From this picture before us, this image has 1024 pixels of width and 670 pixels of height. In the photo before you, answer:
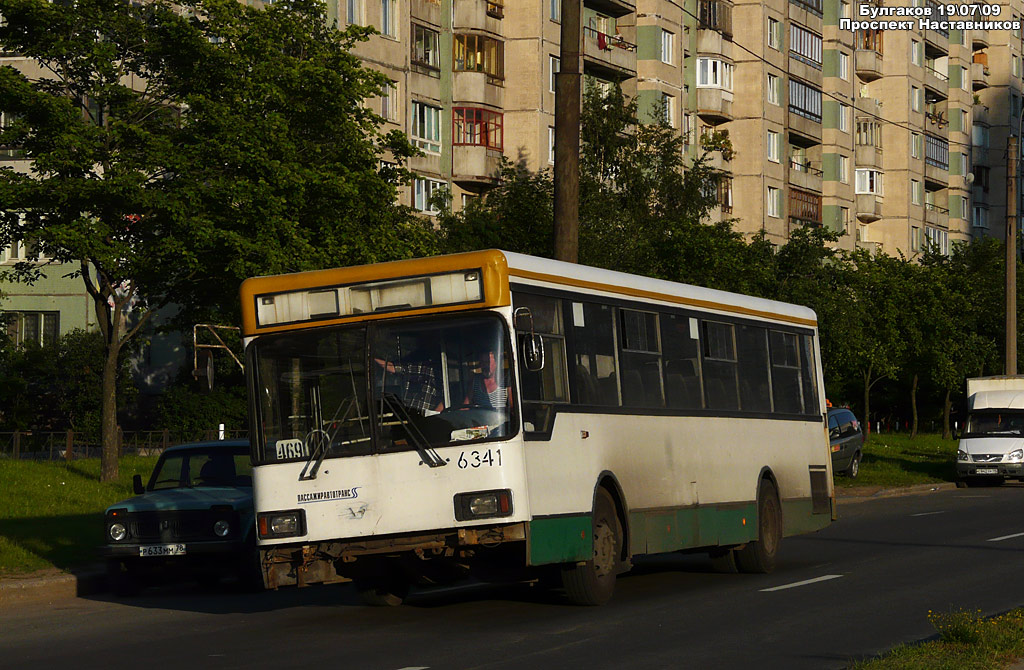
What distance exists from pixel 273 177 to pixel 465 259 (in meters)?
15.9

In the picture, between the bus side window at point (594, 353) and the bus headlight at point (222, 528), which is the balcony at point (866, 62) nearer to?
the bus headlight at point (222, 528)

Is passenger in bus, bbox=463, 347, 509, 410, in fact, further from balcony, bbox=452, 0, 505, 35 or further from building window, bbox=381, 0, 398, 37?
balcony, bbox=452, 0, 505, 35

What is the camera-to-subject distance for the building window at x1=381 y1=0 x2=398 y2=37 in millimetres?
52094

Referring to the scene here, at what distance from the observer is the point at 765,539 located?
17.2m

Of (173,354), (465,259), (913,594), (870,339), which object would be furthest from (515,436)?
(870,339)

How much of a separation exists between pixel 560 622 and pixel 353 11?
40.7m

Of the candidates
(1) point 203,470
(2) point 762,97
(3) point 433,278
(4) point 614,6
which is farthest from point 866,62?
(3) point 433,278

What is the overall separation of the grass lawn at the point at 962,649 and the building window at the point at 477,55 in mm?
47721

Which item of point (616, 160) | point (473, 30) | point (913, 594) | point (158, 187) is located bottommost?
point (913, 594)

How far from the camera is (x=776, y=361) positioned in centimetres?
1794

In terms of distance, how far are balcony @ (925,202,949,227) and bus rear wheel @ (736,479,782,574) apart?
81524mm

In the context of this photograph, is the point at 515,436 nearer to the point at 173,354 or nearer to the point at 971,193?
the point at 173,354

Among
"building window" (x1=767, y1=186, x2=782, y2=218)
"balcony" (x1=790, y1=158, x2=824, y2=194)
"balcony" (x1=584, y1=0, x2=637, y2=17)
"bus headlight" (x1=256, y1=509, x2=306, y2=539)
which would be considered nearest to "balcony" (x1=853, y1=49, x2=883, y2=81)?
"balcony" (x1=790, y1=158, x2=824, y2=194)

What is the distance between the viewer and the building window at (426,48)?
177ft
